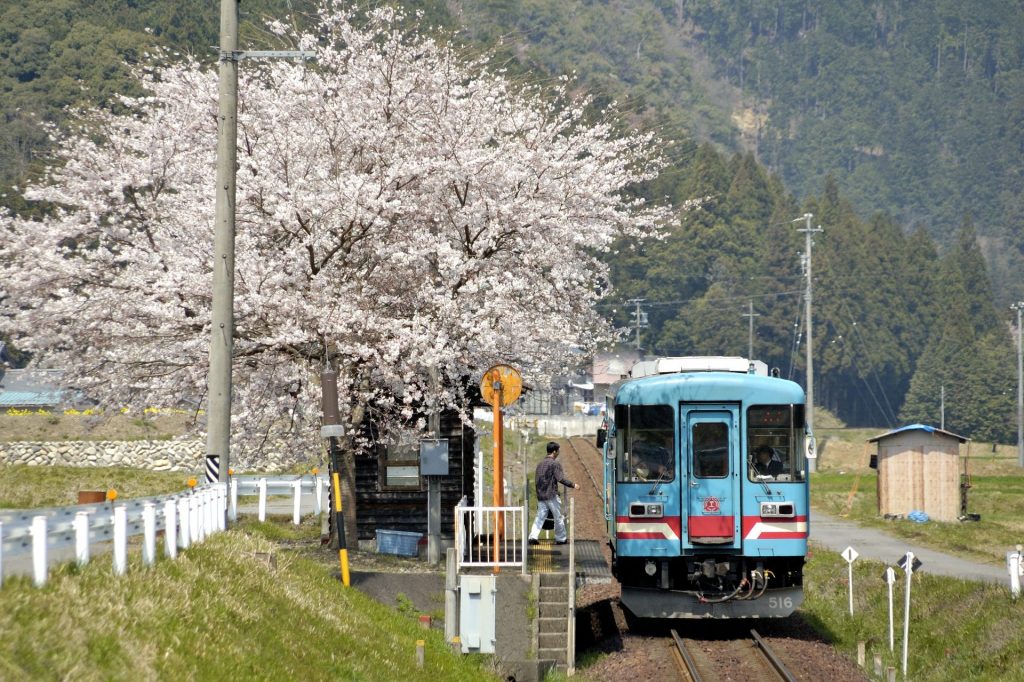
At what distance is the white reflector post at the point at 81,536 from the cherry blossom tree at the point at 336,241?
9126 millimetres

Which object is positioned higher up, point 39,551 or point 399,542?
point 39,551

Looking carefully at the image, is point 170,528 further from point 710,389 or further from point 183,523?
point 710,389

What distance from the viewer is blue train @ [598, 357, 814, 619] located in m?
18.1

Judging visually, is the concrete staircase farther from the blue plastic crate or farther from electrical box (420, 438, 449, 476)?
the blue plastic crate

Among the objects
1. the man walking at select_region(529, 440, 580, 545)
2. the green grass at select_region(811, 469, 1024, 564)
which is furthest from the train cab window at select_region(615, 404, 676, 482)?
the green grass at select_region(811, 469, 1024, 564)

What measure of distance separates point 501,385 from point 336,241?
16.3 feet

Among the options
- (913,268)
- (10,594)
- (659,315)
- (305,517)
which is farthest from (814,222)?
(10,594)

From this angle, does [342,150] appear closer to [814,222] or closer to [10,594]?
[10,594]

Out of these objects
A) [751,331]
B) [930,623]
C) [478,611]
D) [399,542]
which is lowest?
[930,623]

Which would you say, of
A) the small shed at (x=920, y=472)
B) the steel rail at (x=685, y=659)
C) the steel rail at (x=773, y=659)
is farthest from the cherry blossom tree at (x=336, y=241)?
the small shed at (x=920, y=472)

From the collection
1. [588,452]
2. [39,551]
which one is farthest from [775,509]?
[588,452]

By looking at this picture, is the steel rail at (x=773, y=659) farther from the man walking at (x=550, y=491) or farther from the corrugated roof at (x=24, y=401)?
the corrugated roof at (x=24, y=401)

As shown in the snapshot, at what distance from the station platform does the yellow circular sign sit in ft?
7.35

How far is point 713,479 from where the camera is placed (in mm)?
18188
